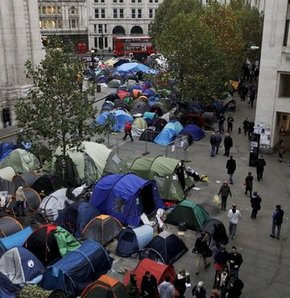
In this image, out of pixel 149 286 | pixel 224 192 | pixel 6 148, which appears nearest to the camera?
pixel 149 286

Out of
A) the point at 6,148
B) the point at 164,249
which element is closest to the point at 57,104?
the point at 6,148

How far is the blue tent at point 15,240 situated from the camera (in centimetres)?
1527

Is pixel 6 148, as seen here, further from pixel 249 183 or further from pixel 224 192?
pixel 249 183

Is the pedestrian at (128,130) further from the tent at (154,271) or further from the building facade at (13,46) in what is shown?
the tent at (154,271)

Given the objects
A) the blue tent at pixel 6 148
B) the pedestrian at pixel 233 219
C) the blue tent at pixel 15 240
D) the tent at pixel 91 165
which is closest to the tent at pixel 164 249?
the pedestrian at pixel 233 219

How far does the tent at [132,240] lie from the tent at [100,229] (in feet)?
2.08

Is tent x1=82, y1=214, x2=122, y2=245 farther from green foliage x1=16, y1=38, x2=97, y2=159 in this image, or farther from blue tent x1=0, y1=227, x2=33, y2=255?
green foliage x1=16, y1=38, x2=97, y2=159

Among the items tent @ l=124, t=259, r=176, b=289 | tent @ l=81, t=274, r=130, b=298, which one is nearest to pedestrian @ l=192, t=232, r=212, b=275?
tent @ l=124, t=259, r=176, b=289

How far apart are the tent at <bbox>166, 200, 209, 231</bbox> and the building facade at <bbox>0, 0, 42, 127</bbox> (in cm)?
2181

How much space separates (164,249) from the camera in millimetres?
15711

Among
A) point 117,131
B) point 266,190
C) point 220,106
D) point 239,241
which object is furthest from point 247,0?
point 239,241

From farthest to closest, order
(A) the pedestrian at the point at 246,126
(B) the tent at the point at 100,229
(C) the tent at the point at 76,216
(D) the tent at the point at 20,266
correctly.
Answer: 1. (A) the pedestrian at the point at 246,126
2. (C) the tent at the point at 76,216
3. (B) the tent at the point at 100,229
4. (D) the tent at the point at 20,266

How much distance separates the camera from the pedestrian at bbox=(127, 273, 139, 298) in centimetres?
1311

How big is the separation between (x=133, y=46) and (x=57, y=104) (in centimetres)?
6054
